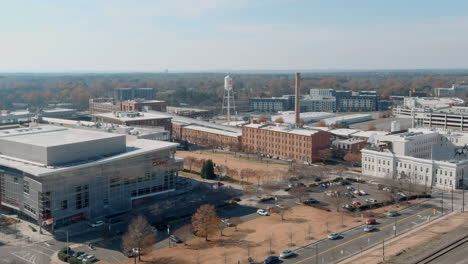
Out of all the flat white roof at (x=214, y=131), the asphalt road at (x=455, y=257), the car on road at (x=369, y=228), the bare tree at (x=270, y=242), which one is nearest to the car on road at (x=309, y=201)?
the car on road at (x=369, y=228)

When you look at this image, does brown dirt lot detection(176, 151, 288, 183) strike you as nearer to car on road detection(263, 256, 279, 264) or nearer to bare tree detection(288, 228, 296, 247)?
bare tree detection(288, 228, 296, 247)

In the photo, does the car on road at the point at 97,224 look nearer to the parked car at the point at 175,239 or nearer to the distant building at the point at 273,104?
the parked car at the point at 175,239

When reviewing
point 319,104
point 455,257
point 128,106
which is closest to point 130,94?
point 128,106

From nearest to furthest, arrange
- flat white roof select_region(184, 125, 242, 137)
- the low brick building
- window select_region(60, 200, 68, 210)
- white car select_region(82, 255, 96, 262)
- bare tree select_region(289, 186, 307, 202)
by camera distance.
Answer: white car select_region(82, 255, 96, 262) < window select_region(60, 200, 68, 210) < bare tree select_region(289, 186, 307, 202) < the low brick building < flat white roof select_region(184, 125, 242, 137)

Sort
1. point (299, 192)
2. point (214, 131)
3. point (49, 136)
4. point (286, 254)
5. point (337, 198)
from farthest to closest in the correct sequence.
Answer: point (214, 131) < point (49, 136) < point (299, 192) < point (337, 198) < point (286, 254)

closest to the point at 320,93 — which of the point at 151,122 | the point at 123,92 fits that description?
the point at 123,92

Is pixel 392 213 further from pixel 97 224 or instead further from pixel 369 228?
pixel 97 224

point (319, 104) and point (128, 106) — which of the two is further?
point (319, 104)

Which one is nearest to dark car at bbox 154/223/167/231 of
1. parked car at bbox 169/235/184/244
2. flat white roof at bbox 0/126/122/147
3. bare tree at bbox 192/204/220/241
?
parked car at bbox 169/235/184/244
